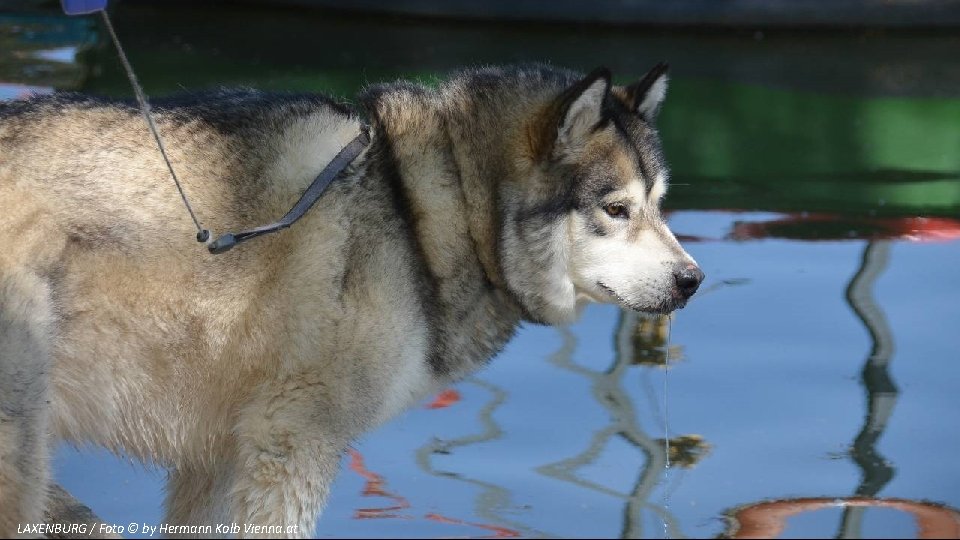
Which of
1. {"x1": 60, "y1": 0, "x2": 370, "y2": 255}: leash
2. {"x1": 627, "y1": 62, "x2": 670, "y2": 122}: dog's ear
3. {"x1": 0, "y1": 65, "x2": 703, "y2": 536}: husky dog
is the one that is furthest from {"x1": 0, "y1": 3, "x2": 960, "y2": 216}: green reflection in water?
{"x1": 60, "y1": 0, "x2": 370, "y2": 255}: leash

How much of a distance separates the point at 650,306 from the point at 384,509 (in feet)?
3.74

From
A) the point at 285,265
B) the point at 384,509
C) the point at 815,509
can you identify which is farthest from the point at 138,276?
the point at 815,509

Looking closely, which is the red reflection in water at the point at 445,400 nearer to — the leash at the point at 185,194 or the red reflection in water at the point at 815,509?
the red reflection in water at the point at 815,509

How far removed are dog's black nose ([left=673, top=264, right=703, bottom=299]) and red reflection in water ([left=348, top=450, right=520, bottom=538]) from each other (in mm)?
963

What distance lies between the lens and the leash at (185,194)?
392 cm

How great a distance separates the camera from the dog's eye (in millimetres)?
4512

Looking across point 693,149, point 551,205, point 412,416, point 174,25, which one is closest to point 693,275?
point 551,205

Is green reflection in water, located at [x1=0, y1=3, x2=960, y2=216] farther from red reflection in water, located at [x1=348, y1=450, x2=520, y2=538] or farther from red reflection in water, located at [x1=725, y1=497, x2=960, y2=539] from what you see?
red reflection in water, located at [x1=348, y1=450, x2=520, y2=538]

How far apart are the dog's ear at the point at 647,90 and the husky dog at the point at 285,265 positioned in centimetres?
9

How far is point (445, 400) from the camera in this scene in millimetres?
5738

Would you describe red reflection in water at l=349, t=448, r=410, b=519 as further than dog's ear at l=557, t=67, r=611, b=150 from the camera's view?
Yes

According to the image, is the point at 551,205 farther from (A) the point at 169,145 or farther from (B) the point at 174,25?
(B) the point at 174,25

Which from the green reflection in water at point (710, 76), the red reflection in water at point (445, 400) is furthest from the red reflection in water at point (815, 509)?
the green reflection in water at point (710, 76)

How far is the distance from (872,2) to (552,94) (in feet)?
22.2
